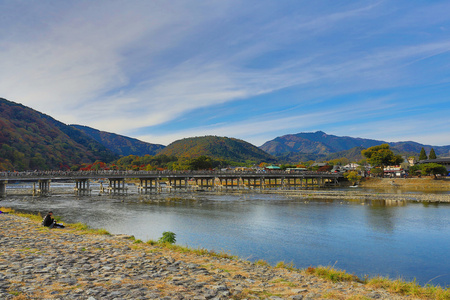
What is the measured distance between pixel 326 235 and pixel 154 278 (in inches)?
785

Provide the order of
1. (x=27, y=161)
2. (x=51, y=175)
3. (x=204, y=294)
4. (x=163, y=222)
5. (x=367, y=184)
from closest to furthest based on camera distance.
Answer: (x=204, y=294) → (x=163, y=222) → (x=51, y=175) → (x=367, y=184) → (x=27, y=161)

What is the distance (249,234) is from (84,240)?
557 inches

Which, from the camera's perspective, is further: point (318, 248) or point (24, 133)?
point (24, 133)

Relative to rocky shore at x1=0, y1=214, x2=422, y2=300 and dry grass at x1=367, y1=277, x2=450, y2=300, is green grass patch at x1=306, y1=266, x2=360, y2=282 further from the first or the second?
dry grass at x1=367, y1=277, x2=450, y2=300

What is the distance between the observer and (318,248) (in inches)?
837

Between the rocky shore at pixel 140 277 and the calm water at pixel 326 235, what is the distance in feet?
19.5

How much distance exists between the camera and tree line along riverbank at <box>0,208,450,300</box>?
7941 millimetres

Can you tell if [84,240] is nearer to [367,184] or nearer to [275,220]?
[275,220]

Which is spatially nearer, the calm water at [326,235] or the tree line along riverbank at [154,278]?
the tree line along riverbank at [154,278]

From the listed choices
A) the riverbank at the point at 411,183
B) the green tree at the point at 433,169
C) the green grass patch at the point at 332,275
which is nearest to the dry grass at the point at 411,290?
the green grass patch at the point at 332,275

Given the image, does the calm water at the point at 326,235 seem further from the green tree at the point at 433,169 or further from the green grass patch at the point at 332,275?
the green tree at the point at 433,169

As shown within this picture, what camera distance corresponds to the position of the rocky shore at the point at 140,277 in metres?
7.88

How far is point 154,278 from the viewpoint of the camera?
31.5 feet

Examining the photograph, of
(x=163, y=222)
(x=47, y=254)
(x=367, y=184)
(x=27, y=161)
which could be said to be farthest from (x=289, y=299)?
(x=27, y=161)
